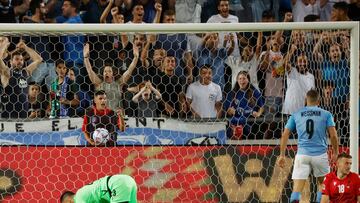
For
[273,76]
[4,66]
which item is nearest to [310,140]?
[273,76]

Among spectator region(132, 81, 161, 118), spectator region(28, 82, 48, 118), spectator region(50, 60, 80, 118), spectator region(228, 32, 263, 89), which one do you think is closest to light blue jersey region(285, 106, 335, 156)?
spectator region(228, 32, 263, 89)

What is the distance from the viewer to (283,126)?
11562 millimetres

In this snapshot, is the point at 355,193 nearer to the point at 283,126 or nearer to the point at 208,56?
the point at 283,126

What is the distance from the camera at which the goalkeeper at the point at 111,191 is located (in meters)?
7.57

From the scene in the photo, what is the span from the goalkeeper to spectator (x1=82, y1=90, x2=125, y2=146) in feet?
9.54

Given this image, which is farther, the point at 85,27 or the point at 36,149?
the point at 36,149

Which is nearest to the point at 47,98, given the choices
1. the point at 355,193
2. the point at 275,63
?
the point at 275,63

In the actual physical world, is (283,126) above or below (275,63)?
below

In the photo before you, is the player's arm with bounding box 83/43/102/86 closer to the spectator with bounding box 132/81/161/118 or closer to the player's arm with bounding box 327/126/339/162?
the spectator with bounding box 132/81/161/118

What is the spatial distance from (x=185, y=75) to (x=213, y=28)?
188 centimetres

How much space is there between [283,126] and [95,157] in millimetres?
2144

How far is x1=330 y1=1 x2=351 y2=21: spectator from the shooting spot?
13766mm

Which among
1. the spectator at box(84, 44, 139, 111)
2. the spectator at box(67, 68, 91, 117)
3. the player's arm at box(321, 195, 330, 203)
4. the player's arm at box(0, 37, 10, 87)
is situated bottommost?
the player's arm at box(321, 195, 330, 203)

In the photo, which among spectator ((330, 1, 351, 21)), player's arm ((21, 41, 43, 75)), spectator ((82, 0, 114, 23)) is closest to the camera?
player's arm ((21, 41, 43, 75))
